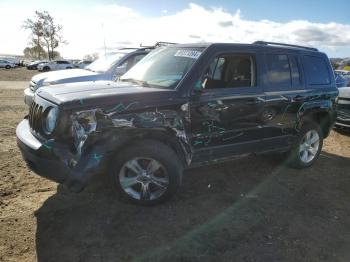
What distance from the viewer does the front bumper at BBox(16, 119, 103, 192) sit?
3.53m

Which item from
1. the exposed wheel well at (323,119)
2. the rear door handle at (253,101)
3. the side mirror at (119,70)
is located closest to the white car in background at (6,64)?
the side mirror at (119,70)

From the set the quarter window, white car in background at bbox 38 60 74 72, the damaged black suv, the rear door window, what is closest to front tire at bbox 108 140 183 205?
the damaged black suv

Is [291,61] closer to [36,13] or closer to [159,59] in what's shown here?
[159,59]

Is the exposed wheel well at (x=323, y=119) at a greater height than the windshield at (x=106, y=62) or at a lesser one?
lesser

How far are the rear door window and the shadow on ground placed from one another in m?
1.65

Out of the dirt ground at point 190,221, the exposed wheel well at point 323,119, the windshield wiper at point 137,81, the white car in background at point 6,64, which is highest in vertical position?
the windshield wiper at point 137,81

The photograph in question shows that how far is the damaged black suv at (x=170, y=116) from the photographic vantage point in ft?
11.7

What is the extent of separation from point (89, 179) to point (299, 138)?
349 centimetres

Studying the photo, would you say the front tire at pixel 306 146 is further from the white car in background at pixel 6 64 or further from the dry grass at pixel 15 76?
the white car in background at pixel 6 64

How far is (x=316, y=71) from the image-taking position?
5.66 metres

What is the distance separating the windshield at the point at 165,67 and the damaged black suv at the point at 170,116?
2 cm

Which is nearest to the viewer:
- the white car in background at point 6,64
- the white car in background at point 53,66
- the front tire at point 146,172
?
the front tire at point 146,172

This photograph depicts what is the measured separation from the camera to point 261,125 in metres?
4.86

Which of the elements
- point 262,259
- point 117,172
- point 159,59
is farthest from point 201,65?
point 262,259
